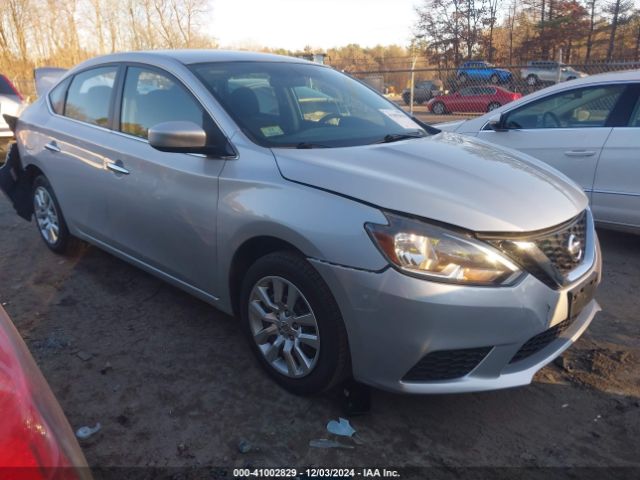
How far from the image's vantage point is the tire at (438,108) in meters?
21.9

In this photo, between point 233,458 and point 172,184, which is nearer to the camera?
point 233,458

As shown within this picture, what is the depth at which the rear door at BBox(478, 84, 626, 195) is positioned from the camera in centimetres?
471

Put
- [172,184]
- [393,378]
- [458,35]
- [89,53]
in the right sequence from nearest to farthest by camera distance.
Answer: [393,378] → [172,184] → [89,53] → [458,35]

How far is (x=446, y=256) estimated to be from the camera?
2.17 m

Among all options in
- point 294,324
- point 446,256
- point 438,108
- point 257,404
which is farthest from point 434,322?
point 438,108

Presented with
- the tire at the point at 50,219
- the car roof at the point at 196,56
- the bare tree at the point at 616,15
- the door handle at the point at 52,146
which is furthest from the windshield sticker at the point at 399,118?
the bare tree at the point at 616,15

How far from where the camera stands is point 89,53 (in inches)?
1246

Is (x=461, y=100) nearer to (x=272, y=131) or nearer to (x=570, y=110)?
(x=570, y=110)

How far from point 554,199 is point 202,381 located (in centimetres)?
205

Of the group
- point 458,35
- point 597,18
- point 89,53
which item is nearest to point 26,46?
point 89,53

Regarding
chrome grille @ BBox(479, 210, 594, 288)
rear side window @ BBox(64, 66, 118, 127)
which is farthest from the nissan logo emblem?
rear side window @ BBox(64, 66, 118, 127)

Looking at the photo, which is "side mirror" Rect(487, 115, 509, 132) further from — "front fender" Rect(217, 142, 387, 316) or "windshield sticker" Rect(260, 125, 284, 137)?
"front fender" Rect(217, 142, 387, 316)

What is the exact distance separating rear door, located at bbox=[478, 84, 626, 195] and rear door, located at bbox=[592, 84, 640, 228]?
78mm

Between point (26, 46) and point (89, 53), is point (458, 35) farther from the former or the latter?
point (26, 46)
